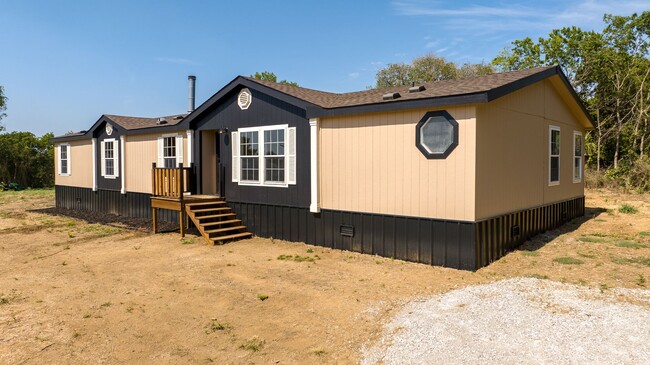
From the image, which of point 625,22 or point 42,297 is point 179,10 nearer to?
point 42,297

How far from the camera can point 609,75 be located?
2520 cm

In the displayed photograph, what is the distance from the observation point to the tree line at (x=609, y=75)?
2394cm

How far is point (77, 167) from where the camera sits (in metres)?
17.7

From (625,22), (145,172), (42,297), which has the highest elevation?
(625,22)

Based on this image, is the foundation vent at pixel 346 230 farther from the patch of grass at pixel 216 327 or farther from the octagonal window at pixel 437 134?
the patch of grass at pixel 216 327

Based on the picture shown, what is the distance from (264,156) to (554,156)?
26.6ft

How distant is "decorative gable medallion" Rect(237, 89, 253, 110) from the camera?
10704 millimetres

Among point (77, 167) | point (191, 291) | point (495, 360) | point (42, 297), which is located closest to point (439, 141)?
point (495, 360)

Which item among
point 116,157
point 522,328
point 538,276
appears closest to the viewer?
point 522,328

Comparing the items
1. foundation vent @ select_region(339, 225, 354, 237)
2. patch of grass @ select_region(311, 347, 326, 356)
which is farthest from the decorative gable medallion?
patch of grass @ select_region(311, 347, 326, 356)

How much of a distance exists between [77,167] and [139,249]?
1092 centimetres

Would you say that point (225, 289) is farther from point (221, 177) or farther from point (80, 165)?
point (80, 165)

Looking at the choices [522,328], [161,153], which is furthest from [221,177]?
[522,328]

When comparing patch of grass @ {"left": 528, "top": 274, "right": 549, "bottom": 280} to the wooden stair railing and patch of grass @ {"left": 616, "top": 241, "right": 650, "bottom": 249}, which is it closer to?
patch of grass @ {"left": 616, "top": 241, "right": 650, "bottom": 249}
